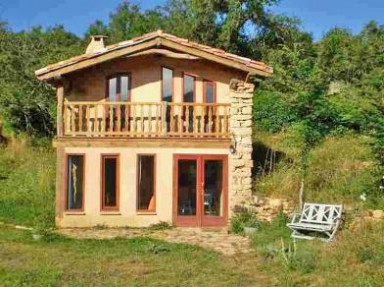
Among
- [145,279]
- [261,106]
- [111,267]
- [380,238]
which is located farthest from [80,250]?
[261,106]

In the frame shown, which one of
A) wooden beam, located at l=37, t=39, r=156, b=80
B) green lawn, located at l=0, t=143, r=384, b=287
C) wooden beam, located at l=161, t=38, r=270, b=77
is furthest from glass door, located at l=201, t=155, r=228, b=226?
wooden beam, located at l=37, t=39, r=156, b=80

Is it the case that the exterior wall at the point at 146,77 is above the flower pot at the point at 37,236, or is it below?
above

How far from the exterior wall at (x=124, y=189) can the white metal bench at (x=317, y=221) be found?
11.7 ft

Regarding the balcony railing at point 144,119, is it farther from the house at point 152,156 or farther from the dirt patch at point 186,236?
Answer: the dirt patch at point 186,236

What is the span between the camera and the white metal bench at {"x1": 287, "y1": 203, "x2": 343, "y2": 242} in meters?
15.0

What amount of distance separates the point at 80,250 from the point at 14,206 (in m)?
7.03

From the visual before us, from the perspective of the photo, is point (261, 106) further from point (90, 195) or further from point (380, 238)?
point (380, 238)

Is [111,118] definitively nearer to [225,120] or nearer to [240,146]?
[225,120]

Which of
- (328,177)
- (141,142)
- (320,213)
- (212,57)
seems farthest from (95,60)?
(328,177)

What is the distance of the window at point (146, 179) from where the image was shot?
1822cm

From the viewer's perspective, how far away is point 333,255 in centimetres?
1202

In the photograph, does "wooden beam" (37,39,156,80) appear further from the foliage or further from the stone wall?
the foliage

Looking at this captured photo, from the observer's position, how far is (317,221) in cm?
1556

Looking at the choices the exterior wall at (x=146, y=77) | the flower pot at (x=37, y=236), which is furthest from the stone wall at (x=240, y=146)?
the flower pot at (x=37, y=236)
